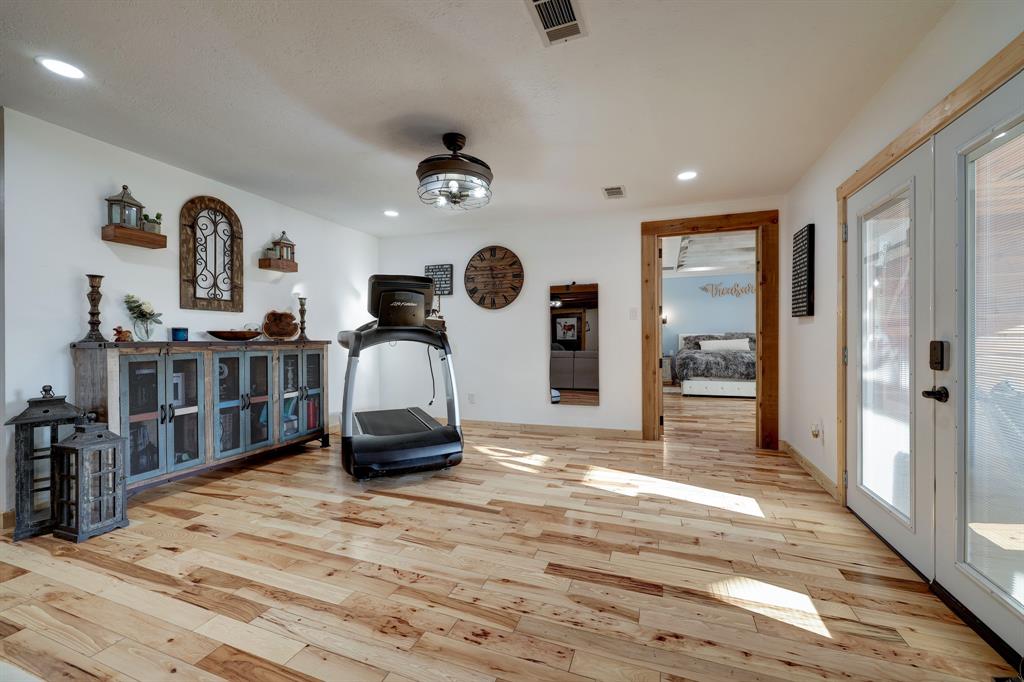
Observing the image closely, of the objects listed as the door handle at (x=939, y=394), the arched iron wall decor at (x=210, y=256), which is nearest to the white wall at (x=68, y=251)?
the arched iron wall decor at (x=210, y=256)

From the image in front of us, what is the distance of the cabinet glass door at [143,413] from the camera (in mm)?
2602

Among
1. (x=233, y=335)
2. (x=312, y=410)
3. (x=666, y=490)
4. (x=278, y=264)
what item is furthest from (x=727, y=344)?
(x=233, y=335)

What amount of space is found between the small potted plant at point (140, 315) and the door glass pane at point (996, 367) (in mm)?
4476

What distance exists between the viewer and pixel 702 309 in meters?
10.0

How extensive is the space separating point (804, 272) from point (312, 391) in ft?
14.5

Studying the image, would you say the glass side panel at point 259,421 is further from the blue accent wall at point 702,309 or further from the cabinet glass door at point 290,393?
the blue accent wall at point 702,309

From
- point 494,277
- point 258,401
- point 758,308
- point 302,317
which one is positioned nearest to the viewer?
point 258,401

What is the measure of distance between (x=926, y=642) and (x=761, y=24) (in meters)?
2.44

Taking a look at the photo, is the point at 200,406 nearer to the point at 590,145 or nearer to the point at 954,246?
the point at 590,145

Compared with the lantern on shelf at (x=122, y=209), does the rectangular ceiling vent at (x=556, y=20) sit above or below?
above

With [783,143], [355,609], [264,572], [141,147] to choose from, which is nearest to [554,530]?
[355,609]

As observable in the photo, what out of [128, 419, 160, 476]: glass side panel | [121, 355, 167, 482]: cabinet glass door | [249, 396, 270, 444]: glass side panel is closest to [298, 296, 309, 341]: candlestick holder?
[249, 396, 270, 444]: glass side panel

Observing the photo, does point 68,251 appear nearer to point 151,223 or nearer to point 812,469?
point 151,223

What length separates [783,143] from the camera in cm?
290
